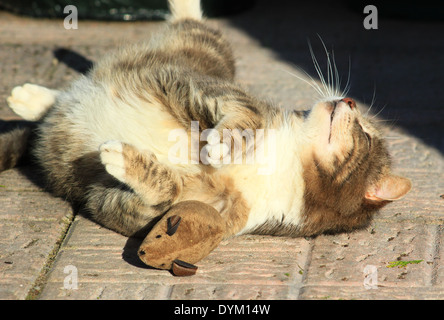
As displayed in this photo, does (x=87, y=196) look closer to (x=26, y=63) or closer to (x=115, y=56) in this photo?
(x=115, y=56)

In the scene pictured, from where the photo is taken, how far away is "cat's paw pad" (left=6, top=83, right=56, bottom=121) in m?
3.71

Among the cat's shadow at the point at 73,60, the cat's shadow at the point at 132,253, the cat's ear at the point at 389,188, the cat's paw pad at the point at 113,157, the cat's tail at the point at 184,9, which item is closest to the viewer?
the cat's paw pad at the point at 113,157

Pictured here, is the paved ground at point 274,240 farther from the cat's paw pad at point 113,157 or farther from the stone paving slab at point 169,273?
the cat's paw pad at point 113,157

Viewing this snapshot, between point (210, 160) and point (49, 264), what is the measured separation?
93cm

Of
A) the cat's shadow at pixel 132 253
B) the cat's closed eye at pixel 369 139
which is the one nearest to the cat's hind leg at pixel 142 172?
the cat's shadow at pixel 132 253

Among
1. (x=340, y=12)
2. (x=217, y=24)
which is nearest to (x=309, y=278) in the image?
(x=217, y=24)

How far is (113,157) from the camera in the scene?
2.69 meters

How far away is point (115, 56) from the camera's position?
12.5 feet

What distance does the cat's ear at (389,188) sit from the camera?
3090 millimetres

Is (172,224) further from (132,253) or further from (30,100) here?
(30,100)

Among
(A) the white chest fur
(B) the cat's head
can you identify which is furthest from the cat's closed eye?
(A) the white chest fur

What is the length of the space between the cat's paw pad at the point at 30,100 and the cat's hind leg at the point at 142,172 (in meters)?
1.24

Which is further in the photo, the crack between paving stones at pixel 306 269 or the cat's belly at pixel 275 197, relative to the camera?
the cat's belly at pixel 275 197

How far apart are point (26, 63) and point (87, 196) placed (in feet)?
8.32
